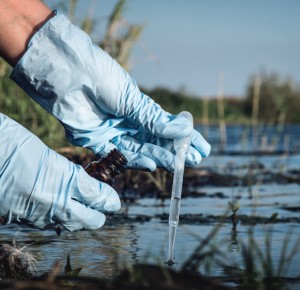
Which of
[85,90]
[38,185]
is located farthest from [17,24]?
[38,185]

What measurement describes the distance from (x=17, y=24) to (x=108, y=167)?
2.56ft

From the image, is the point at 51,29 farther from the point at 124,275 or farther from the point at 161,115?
the point at 124,275

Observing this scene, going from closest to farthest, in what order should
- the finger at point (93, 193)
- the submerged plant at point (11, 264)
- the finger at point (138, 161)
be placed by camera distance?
the submerged plant at point (11, 264) < the finger at point (93, 193) < the finger at point (138, 161)

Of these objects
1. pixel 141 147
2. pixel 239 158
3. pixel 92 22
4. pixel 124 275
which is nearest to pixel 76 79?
pixel 141 147

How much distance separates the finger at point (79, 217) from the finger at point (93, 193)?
0.11 feet

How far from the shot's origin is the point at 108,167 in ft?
11.6

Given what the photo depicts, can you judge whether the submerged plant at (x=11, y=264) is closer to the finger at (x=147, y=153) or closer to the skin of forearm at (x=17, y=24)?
the finger at (x=147, y=153)

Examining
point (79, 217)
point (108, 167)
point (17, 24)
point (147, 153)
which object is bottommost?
point (79, 217)

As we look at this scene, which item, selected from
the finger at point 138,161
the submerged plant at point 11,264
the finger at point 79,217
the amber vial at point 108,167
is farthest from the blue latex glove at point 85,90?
the submerged plant at point 11,264

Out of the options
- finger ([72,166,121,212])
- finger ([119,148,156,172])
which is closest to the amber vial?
finger ([72,166,121,212])

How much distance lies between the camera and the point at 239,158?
12.0 m

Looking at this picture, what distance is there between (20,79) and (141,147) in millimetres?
672

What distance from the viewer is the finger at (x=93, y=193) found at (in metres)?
3.50

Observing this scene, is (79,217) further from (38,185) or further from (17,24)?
(17,24)
